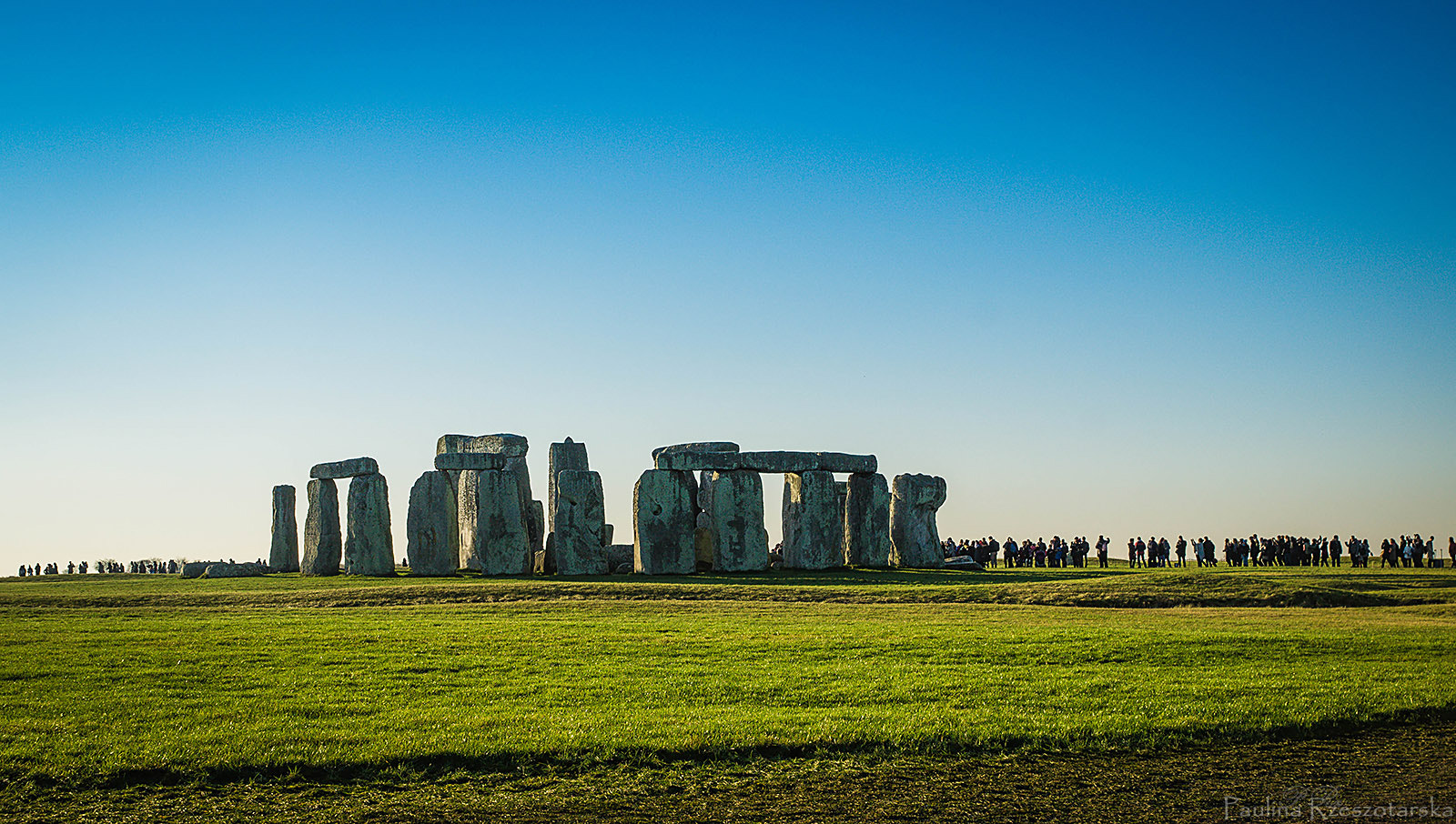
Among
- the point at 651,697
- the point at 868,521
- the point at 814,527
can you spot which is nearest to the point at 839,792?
the point at 651,697

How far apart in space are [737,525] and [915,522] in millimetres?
5679

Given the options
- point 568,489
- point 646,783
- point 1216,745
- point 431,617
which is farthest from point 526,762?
point 568,489

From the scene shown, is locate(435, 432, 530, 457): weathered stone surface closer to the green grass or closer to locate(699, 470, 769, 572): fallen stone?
locate(699, 470, 769, 572): fallen stone

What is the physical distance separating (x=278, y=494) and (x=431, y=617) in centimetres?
1666

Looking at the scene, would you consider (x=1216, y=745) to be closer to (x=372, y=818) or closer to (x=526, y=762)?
(x=526, y=762)

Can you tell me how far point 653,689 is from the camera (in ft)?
34.9

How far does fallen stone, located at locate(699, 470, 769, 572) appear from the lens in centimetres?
2833

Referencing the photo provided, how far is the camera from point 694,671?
1173cm

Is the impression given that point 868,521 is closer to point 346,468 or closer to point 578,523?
point 578,523

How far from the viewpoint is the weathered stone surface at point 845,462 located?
30203 mm

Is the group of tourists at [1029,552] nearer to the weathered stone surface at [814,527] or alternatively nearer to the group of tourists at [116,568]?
the weathered stone surface at [814,527]

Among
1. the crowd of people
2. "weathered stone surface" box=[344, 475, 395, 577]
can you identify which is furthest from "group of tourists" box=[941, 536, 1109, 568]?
"weathered stone surface" box=[344, 475, 395, 577]

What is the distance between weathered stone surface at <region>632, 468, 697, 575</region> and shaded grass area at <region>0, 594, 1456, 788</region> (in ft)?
33.6

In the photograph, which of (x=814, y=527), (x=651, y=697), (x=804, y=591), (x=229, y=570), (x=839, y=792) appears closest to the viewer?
(x=839, y=792)
